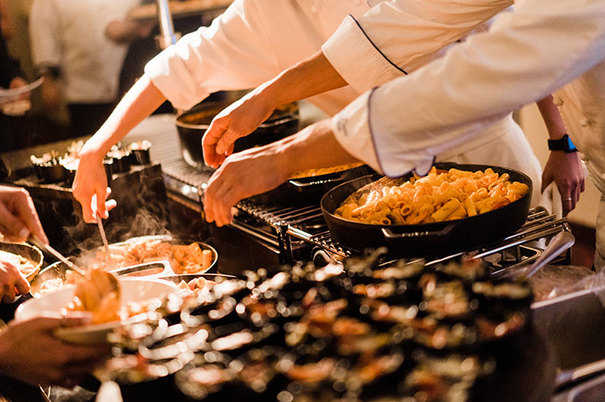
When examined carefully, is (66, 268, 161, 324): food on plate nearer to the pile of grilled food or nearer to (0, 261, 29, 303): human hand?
the pile of grilled food

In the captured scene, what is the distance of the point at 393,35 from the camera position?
180 cm

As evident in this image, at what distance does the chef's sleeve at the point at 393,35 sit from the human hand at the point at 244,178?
21.6 inches

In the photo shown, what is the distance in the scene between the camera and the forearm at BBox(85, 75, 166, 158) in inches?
89.3

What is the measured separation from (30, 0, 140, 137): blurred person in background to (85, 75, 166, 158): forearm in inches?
70.8

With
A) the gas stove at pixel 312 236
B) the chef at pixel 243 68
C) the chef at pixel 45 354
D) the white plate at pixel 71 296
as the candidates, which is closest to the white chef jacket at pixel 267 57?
the chef at pixel 243 68

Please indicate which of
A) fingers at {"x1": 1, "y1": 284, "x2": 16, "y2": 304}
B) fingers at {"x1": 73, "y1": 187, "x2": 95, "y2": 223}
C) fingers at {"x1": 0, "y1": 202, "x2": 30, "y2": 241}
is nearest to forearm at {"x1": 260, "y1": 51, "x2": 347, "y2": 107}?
fingers at {"x1": 73, "y1": 187, "x2": 95, "y2": 223}

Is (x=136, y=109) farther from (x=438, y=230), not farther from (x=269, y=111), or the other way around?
(x=438, y=230)

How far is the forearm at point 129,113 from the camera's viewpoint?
227 cm

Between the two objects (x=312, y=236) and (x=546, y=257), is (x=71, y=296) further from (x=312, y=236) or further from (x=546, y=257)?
(x=546, y=257)

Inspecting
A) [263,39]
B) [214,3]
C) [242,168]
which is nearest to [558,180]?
[263,39]

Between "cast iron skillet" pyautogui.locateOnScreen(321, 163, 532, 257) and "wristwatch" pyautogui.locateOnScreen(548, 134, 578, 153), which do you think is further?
"wristwatch" pyautogui.locateOnScreen(548, 134, 578, 153)

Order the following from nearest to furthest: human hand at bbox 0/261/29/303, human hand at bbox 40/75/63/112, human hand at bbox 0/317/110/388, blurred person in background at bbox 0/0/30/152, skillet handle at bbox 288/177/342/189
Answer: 1. human hand at bbox 0/317/110/388
2. human hand at bbox 0/261/29/303
3. skillet handle at bbox 288/177/342/189
4. blurred person in background at bbox 0/0/30/152
5. human hand at bbox 40/75/63/112

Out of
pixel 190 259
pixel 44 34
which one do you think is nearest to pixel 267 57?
pixel 190 259

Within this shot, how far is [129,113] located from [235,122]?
0.65 metres
